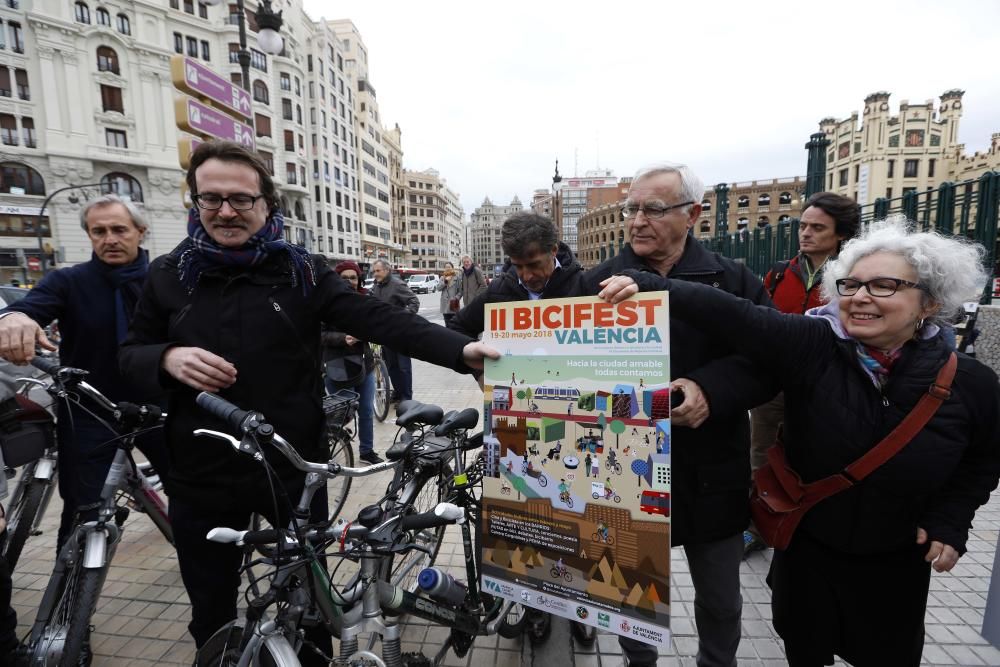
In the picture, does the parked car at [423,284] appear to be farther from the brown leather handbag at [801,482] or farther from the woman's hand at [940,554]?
the woman's hand at [940,554]

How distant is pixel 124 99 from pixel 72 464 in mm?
44577

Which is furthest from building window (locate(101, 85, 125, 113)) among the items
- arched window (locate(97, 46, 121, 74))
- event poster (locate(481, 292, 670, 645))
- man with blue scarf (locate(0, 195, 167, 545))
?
event poster (locate(481, 292, 670, 645))

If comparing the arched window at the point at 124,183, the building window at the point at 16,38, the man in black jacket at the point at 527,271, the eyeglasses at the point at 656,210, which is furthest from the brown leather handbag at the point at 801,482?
the building window at the point at 16,38

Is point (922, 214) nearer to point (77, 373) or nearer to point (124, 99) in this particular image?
point (77, 373)

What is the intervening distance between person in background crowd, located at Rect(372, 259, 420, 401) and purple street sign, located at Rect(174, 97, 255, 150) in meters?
2.35

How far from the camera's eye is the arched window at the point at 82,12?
3285 cm

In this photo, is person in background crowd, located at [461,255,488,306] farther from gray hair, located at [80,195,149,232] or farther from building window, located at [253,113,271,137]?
building window, located at [253,113,271,137]

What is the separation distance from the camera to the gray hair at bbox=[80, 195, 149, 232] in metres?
2.62

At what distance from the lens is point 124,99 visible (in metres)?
34.7

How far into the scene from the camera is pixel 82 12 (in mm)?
33219

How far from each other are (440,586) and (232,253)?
157cm

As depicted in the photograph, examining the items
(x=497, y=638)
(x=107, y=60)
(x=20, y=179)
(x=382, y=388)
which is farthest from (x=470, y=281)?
(x=107, y=60)

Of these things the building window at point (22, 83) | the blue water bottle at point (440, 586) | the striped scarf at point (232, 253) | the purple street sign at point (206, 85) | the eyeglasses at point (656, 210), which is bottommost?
the blue water bottle at point (440, 586)

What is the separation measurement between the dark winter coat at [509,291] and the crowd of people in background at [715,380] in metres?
0.78
